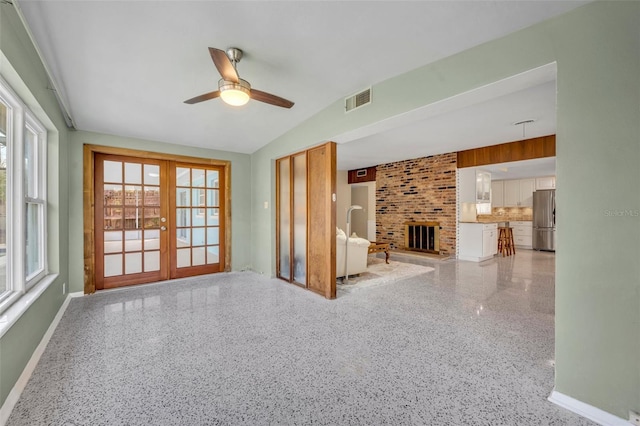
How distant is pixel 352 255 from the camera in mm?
4656

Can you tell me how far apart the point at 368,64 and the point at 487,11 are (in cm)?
95

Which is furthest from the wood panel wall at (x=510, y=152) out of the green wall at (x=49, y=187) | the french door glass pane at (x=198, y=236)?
the green wall at (x=49, y=187)

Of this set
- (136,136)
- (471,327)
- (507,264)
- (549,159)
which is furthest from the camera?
(507,264)

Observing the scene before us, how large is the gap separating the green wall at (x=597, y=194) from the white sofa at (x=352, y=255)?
2950mm

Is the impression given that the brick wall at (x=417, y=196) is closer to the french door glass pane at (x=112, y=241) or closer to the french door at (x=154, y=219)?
the french door at (x=154, y=219)

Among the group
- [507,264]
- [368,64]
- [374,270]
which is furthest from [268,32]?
[507,264]

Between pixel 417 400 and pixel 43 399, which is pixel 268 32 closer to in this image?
pixel 417 400

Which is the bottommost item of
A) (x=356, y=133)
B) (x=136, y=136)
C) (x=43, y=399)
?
(x=43, y=399)

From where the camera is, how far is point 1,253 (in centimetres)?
213

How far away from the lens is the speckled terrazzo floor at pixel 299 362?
1.64 metres

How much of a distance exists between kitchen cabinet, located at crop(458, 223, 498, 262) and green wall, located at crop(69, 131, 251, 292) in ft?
16.5

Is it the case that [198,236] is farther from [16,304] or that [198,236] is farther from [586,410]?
[586,410]

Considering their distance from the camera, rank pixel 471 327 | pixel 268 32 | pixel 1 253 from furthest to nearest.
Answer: pixel 471 327 → pixel 1 253 → pixel 268 32

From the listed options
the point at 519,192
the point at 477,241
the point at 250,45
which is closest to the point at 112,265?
the point at 250,45
